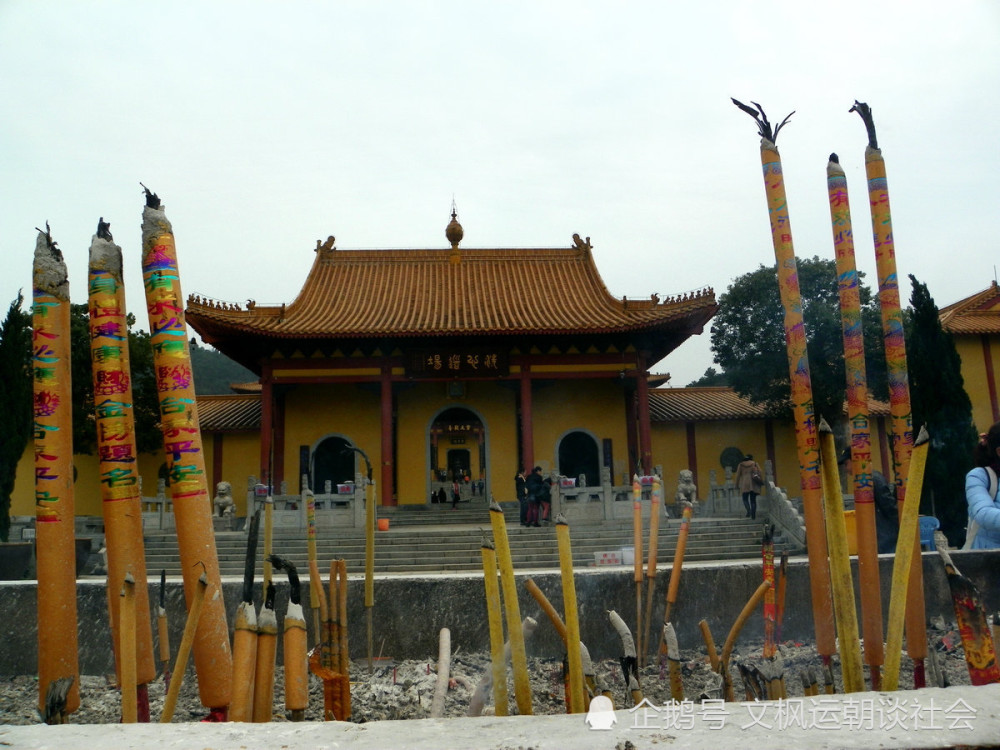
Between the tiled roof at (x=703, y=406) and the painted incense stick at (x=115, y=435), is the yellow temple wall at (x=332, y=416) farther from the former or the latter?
the painted incense stick at (x=115, y=435)

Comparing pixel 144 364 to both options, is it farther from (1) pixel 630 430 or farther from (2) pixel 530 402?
(1) pixel 630 430

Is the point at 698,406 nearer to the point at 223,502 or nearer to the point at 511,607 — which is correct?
the point at 223,502

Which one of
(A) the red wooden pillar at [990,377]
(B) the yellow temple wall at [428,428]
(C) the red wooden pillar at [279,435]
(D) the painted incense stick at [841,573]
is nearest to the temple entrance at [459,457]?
(B) the yellow temple wall at [428,428]

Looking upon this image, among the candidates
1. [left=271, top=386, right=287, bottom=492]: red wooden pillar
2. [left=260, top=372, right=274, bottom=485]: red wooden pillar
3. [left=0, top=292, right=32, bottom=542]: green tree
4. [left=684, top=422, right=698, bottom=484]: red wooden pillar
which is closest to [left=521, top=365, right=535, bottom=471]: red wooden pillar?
[left=684, top=422, right=698, bottom=484]: red wooden pillar

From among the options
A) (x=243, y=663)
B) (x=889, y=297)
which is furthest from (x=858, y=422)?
(x=243, y=663)

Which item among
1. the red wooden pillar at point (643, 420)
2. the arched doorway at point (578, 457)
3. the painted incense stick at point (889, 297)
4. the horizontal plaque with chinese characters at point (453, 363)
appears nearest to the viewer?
the painted incense stick at point (889, 297)

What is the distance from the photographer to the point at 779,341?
17.9 metres

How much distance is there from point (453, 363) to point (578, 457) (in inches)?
152

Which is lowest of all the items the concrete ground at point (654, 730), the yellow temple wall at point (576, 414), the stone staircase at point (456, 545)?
the stone staircase at point (456, 545)

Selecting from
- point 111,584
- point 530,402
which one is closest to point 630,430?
point 530,402

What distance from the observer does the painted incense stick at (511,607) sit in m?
1.83

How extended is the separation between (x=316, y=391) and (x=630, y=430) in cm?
712

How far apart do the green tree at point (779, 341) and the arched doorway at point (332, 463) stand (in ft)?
31.4

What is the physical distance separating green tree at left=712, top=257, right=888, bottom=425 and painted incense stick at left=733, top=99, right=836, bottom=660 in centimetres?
1498
